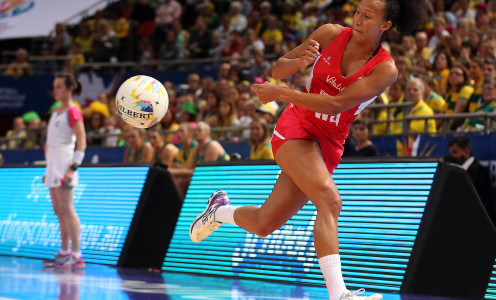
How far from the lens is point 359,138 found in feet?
29.7

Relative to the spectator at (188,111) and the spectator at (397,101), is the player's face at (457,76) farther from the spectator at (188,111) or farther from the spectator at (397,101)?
the spectator at (188,111)

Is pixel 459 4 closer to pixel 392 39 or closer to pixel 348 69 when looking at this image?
pixel 392 39

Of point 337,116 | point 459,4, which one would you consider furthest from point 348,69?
point 459,4

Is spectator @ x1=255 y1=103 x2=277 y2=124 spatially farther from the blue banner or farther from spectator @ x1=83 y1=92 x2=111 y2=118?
the blue banner

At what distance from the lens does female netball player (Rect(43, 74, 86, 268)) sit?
807 cm

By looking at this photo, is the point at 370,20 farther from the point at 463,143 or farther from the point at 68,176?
the point at 68,176

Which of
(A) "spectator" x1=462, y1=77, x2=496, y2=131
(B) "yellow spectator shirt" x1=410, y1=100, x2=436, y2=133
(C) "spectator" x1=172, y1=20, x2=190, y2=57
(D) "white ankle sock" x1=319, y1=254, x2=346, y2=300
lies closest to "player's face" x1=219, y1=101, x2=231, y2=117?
(B) "yellow spectator shirt" x1=410, y1=100, x2=436, y2=133

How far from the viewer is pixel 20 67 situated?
781 inches

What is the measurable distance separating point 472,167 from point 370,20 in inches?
160

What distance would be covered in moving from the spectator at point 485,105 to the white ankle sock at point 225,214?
15.1 ft

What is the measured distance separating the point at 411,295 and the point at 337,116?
2.14 metres

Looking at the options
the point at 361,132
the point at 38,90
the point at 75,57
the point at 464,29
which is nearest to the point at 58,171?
the point at 361,132

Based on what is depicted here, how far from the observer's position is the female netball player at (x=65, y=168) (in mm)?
8070

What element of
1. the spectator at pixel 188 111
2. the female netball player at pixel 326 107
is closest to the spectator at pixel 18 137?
the spectator at pixel 188 111
